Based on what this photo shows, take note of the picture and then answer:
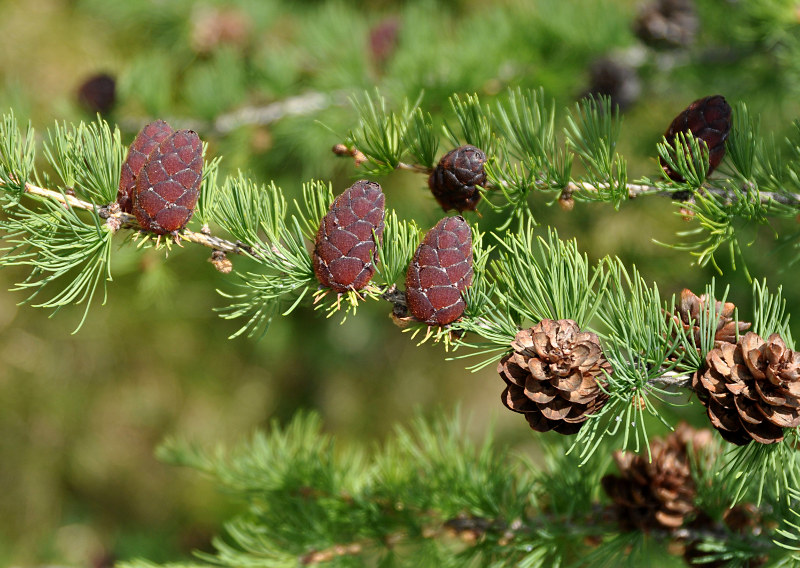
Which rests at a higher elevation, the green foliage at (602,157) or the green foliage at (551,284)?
the green foliage at (602,157)

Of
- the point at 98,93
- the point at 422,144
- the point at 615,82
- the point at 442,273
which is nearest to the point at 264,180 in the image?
the point at 98,93

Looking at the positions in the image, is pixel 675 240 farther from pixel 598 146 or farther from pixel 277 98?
pixel 598 146

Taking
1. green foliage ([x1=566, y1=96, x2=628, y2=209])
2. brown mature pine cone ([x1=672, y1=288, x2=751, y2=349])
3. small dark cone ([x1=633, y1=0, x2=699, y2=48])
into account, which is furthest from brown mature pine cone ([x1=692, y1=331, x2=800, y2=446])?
small dark cone ([x1=633, y1=0, x2=699, y2=48])

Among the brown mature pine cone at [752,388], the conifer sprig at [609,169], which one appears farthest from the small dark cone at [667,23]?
the brown mature pine cone at [752,388]

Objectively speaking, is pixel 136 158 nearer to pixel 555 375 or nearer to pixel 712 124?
pixel 555 375

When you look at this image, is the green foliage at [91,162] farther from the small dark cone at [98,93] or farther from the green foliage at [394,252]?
the small dark cone at [98,93]
